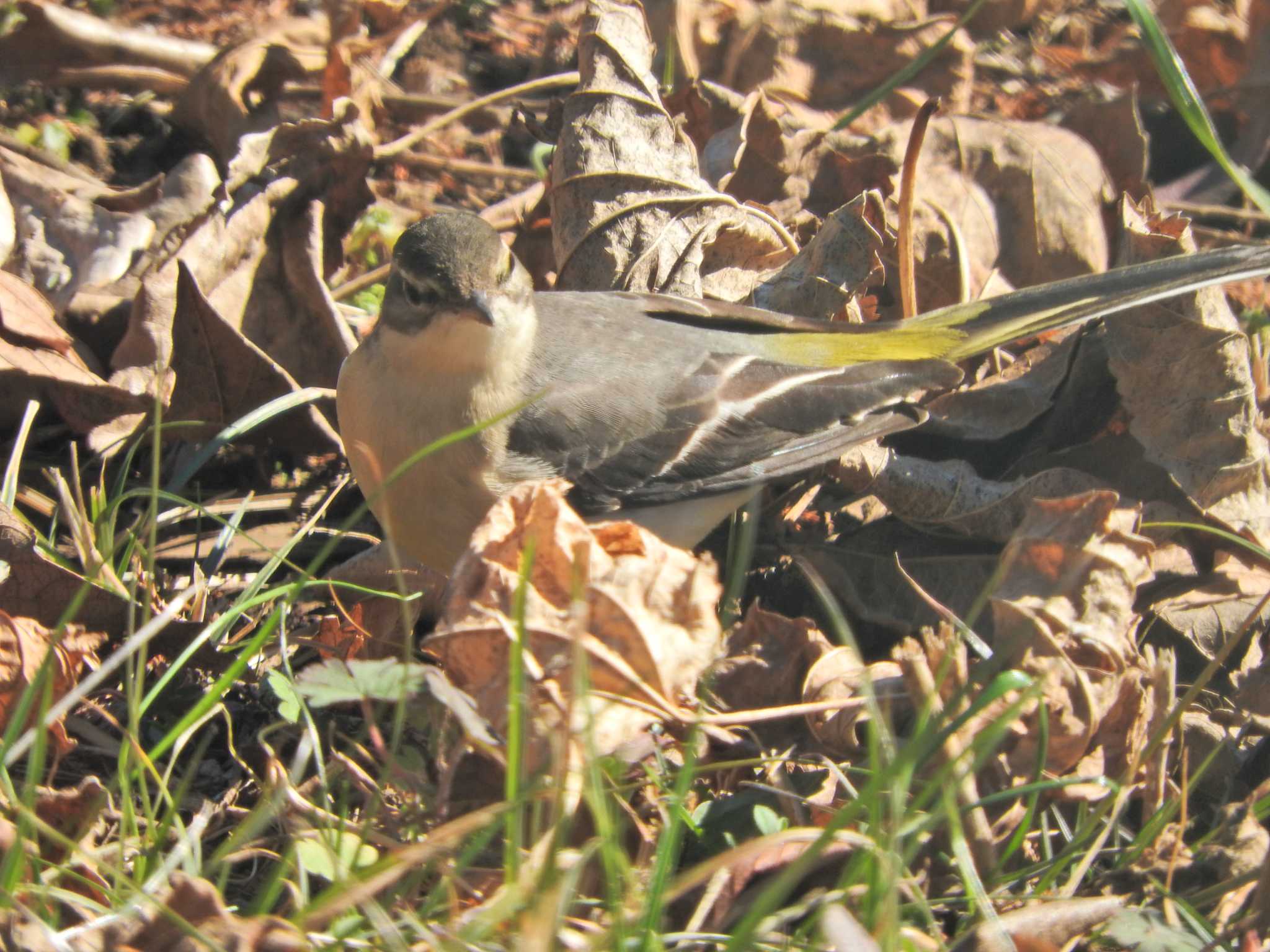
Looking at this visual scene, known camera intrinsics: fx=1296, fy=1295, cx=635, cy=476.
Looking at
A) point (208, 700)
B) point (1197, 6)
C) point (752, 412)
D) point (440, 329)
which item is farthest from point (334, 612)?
point (1197, 6)

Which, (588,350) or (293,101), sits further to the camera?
(293,101)

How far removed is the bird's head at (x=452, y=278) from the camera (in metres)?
4.12

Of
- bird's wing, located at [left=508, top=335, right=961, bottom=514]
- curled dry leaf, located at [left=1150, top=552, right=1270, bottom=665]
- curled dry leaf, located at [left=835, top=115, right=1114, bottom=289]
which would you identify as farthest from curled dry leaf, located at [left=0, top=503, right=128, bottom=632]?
curled dry leaf, located at [left=835, top=115, right=1114, bottom=289]

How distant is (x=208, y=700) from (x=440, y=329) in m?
1.59

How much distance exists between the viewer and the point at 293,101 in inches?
255

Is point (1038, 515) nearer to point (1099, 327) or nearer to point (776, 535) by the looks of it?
point (776, 535)

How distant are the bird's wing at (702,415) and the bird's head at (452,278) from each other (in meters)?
0.36

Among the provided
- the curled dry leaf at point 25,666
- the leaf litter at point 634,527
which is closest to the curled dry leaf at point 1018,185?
the leaf litter at point 634,527

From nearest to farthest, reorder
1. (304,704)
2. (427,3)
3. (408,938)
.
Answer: (408,938), (304,704), (427,3)

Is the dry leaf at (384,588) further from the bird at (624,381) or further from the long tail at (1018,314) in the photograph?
the long tail at (1018,314)

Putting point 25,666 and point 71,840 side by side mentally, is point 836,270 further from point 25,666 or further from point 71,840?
point 71,840

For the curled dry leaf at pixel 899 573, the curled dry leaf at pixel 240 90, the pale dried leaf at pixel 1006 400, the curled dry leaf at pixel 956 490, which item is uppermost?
the curled dry leaf at pixel 240 90

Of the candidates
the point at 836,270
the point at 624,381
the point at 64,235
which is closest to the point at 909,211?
the point at 836,270

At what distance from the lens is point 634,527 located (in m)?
3.14
